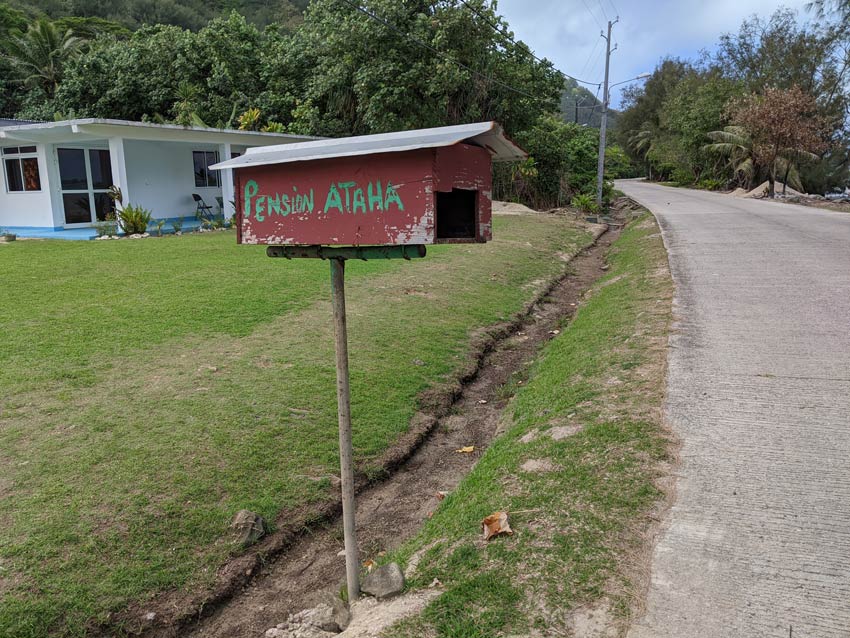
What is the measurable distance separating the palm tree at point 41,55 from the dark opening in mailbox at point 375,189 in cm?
3417

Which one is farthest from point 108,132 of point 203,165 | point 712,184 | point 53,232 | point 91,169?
point 712,184

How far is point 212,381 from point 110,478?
1.75 meters

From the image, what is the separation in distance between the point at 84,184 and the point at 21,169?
1516 millimetres

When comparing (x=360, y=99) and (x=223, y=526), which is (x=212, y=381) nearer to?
(x=223, y=526)

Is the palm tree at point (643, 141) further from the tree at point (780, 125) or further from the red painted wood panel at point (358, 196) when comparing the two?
the red painted wood panel at point (358, 196)

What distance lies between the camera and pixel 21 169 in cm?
1711

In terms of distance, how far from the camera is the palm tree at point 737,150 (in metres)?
36.8

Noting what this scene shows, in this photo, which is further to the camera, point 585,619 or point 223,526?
point 223,526

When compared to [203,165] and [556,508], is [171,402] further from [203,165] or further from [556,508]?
[203,165]

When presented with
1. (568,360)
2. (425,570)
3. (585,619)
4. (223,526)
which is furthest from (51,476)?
(568,360)

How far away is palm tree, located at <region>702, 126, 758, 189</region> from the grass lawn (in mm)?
31448

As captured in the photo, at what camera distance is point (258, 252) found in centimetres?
1307

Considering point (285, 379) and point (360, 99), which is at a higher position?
point (360, 99)

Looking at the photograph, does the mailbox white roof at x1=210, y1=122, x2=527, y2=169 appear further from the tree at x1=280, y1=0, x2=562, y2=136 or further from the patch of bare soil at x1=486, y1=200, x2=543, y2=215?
the tree at x1=280, y1=0, x2=562, y2=136
